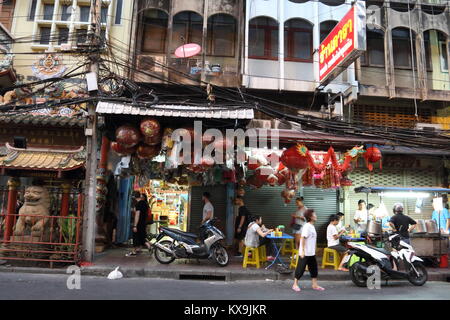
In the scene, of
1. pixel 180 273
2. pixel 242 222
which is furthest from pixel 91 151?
pixel 242 222

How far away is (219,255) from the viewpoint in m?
9.30

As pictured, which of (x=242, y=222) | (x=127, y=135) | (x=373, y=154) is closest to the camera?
(x=127, y=135)

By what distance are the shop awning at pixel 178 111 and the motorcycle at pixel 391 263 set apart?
4.40 metres

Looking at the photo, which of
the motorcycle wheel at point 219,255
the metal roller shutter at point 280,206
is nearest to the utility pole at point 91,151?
the motorcycle wheel at point 219,255

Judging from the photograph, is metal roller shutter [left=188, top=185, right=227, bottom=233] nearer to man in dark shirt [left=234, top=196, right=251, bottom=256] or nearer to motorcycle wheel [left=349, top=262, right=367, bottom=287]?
man in dark shirt [left=234, top=196, right=251, bottom=256]

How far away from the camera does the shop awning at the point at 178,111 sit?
8.88 meters

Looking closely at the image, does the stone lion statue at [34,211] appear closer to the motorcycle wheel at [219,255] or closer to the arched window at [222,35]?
the motorcycle wheel at [219,255]

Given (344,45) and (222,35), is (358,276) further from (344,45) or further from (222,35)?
(222,35)

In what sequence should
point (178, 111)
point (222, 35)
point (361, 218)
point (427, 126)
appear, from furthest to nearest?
point (222, 35), point (427, 126), point (361, 218), point (178, 111)

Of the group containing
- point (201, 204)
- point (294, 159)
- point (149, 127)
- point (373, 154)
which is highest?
point (149, 127)

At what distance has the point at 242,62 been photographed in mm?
14625

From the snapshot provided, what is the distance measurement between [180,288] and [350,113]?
11250mm

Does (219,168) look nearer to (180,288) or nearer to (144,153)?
(144,153)

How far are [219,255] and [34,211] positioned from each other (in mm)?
5281
